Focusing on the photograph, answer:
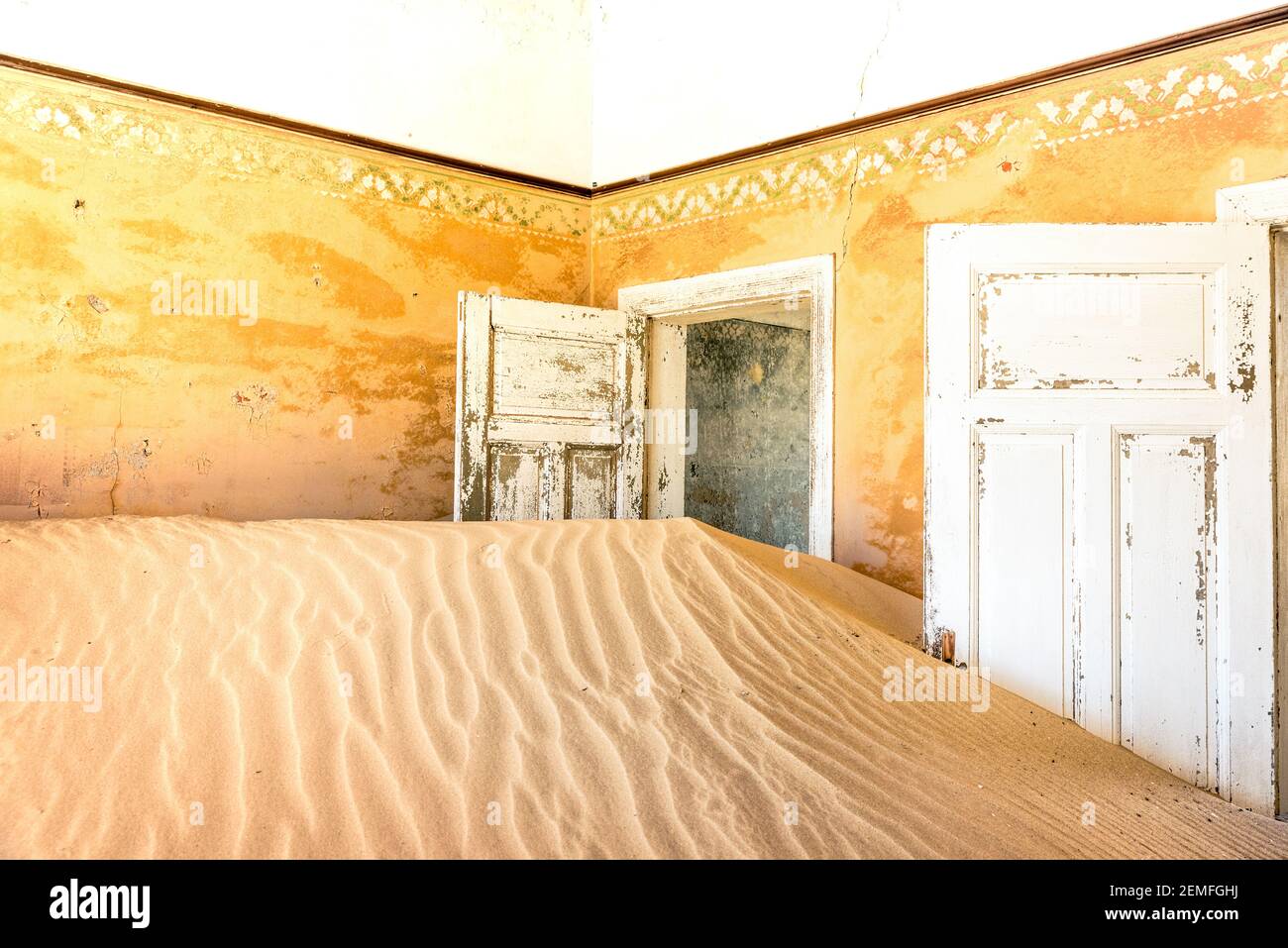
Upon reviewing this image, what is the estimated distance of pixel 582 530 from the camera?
13.0 ft

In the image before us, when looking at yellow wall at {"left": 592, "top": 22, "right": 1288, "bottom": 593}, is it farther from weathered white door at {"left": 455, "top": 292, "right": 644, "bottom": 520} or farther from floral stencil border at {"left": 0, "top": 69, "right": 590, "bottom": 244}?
floral stencil border at {"left": 0, "top": 69, "right": 590, "bottom": 244}

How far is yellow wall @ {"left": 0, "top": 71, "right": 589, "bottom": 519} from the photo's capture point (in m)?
4.85

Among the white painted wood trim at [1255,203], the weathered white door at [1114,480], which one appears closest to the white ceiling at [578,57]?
the white painted wood trim at [1255,203]

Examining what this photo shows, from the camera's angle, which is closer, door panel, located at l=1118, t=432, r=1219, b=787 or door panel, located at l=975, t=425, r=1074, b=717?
door panel, located at l=1118, t=432, r=1219, b=787

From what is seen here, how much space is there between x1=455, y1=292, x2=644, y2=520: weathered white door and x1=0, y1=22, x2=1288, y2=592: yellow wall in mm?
607

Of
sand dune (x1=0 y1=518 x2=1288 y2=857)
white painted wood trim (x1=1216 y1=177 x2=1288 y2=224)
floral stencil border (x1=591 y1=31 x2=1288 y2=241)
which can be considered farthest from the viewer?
floral stencil border (x1=591 y1=31 x2=1288 y2=241)

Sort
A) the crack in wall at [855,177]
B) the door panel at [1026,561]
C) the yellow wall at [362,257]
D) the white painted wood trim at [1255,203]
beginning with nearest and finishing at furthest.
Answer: the door panel at [1026,561], the white painted wood trim at [1255,203], the yellow wall at [362,257], the crack in wall at [855,177]

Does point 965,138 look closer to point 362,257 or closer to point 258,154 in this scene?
point 362,257

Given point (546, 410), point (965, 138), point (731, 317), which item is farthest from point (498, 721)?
point (731, 317)

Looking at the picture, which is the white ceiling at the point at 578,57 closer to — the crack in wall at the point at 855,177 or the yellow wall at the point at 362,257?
the crack in wall at the point at 855,177

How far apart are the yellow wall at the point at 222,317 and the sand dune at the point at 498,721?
1222 millimetres

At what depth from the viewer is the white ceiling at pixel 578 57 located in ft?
15.8

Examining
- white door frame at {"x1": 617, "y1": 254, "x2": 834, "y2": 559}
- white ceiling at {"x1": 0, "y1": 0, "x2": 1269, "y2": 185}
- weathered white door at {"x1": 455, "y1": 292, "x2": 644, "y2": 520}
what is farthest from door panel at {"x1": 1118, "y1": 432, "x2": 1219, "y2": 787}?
weathered white door at {"x1": 455, "y1": 292, "x2": 644, "y2": 520}
